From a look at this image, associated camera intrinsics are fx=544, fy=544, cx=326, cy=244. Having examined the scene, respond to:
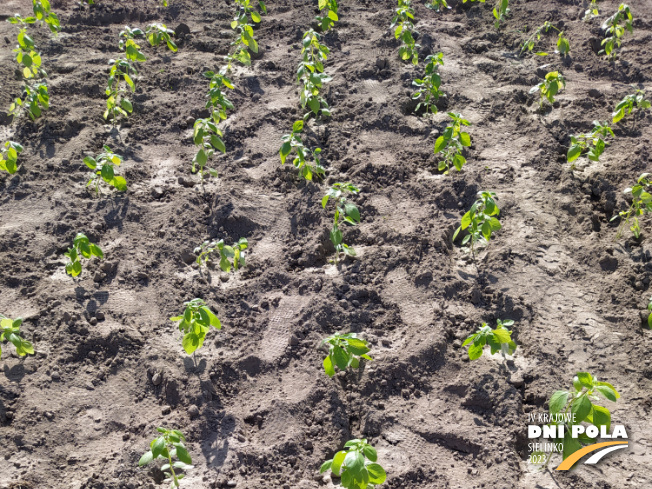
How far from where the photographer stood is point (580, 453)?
2.38 meters

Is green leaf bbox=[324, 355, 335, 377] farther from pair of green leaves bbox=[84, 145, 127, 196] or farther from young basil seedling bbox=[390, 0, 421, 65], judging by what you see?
young basil seedling bbox=[390, 0, 421, 65]

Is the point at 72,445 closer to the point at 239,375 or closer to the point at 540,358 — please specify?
the point at 239,375

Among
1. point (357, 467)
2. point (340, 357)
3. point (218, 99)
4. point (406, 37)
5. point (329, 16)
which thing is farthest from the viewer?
point (329, 16)

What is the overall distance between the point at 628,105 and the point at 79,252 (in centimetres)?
381

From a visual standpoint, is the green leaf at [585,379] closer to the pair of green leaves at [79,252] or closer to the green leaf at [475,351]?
the green leaf at [475,351]

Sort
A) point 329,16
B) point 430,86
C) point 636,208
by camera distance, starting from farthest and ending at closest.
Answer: point 329,16 < point 430,86 < point 636,208

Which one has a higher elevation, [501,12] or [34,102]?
[501,12]

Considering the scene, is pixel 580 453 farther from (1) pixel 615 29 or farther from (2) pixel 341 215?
(1) pixel 615 29

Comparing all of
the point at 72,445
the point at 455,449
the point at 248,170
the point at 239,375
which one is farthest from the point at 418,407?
the point at 248,170

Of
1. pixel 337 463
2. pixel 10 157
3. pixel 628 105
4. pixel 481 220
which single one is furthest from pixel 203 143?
pixel 628 105

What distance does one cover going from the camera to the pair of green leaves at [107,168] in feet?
11.5

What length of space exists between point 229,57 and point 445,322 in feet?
10.3

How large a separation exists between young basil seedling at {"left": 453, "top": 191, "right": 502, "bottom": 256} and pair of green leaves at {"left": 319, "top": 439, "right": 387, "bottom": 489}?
1.48 metres

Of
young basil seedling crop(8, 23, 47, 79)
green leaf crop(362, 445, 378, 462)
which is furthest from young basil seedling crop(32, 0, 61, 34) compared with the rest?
green leaf crop(362, 445, 378, 462)
